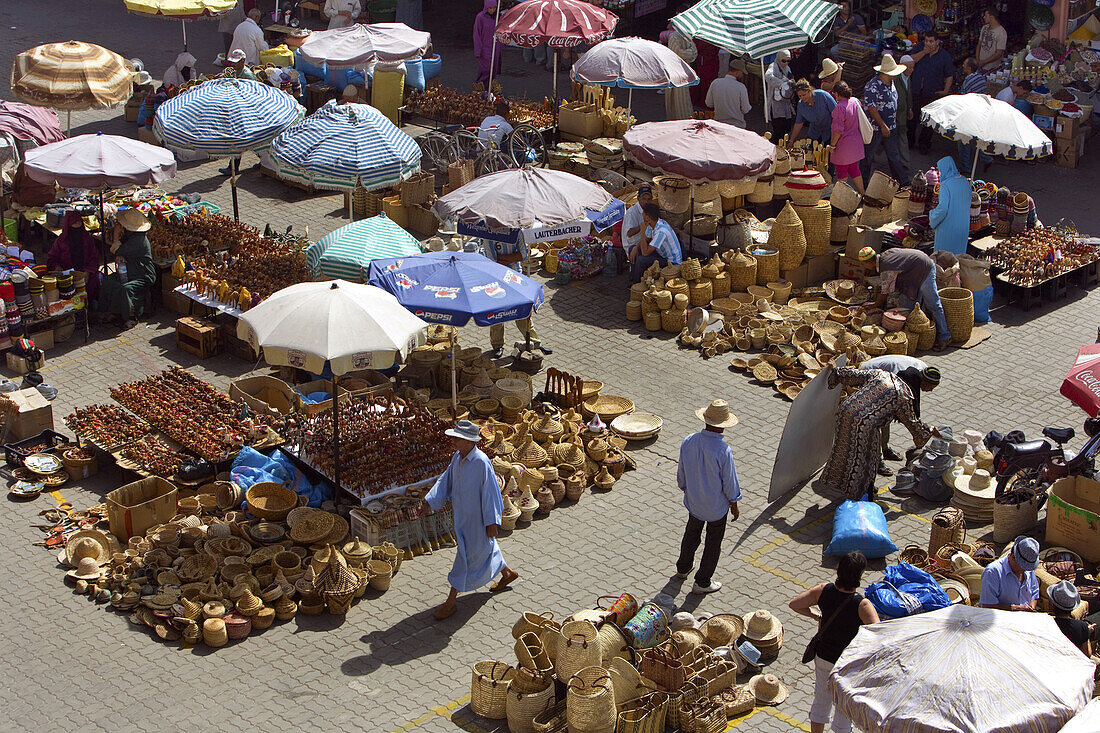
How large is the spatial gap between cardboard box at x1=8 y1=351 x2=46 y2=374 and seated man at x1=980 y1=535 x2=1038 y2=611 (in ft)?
31.2

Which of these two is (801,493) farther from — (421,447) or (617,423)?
(421,447)

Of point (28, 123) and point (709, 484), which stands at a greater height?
point (28, 123)

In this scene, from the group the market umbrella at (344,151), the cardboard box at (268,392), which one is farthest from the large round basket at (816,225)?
the cardboard box at (268,392)

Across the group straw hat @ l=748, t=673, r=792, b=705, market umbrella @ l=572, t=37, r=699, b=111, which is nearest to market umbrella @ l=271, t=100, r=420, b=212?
market umbrella @ l=572, t=37, r=699, b=111

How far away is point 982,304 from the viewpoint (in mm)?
14938

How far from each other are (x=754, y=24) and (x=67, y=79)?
9190 millimetres

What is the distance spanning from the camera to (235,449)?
452 inches

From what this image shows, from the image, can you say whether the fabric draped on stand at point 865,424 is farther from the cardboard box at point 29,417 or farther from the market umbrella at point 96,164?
the market umbrella at point 96,164

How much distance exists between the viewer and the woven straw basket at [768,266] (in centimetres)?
1537

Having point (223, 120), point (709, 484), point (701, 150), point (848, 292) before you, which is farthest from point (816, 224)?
point (223, 120)

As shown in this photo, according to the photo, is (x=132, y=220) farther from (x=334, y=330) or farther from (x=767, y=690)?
(x=767, y=690)

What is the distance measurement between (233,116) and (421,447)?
5.99 m

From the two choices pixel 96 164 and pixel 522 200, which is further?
pixel 96 164

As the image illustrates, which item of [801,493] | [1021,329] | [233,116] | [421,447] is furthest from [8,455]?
[1021,329]
